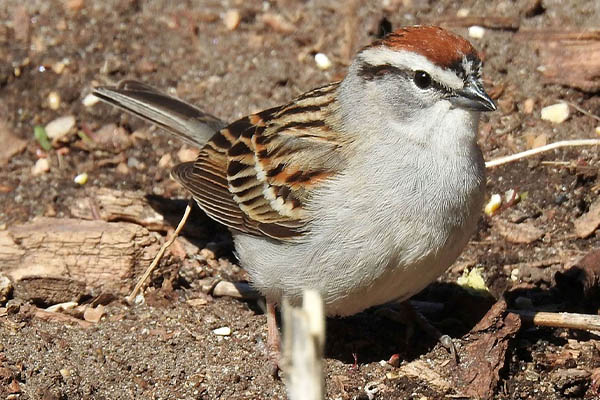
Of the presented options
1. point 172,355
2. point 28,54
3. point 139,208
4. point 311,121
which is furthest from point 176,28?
point 172,355

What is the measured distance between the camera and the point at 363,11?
22.8 feet

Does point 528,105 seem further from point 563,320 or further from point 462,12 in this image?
point 563,320

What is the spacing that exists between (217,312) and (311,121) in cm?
118

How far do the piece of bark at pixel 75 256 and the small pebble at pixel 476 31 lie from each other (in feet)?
8.70

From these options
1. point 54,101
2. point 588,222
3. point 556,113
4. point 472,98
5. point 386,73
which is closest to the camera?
point 472,98

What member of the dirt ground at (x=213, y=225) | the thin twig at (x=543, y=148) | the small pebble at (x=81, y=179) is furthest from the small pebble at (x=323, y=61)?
the small pebble at (x=81, y=179)

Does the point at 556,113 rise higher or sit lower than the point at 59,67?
higher

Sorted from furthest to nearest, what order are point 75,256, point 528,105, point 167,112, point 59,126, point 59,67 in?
1. point 59,67
2. point 59,126
3. point 528,105
4. point 167,112
5. point 75,256

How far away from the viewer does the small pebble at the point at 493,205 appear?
5.70m

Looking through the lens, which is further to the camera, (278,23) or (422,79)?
(278,23)

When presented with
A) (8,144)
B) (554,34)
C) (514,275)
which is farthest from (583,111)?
(8,144)

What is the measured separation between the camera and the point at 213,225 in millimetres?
5961

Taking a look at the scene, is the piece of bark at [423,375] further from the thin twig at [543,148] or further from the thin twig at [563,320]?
the thin twig at [543,148]

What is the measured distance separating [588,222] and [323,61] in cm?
222
